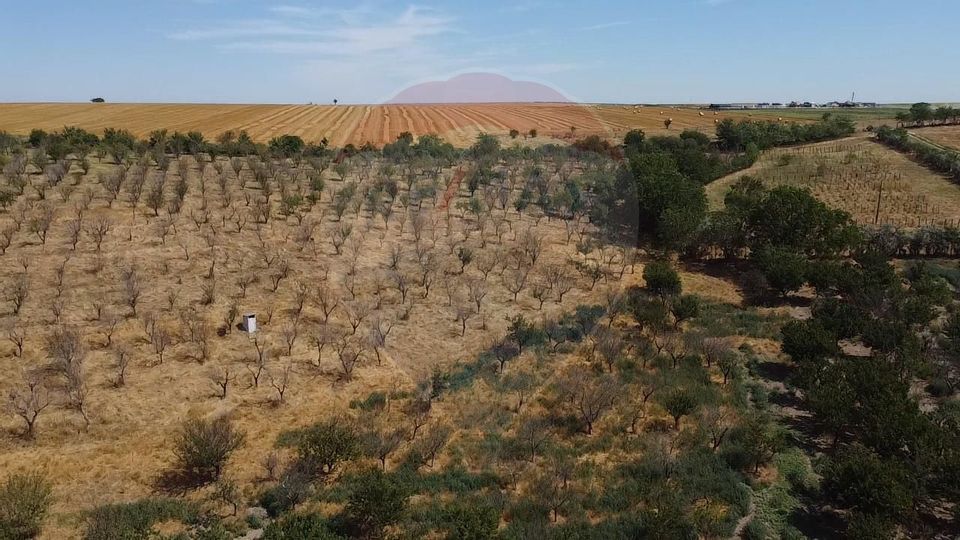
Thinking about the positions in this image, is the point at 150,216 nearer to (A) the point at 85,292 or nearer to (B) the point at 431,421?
(A) the point at 85,292

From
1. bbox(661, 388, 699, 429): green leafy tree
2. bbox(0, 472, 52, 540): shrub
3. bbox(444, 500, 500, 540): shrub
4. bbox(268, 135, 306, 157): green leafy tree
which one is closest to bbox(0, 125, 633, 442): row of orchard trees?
bbox(0, 472, 52, 540): shrub

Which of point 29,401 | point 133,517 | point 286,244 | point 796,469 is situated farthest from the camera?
point 286,244

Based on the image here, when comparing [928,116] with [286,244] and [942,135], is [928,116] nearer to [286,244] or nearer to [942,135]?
[942,135]

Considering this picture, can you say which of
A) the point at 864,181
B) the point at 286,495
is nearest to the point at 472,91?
the point at 286,495

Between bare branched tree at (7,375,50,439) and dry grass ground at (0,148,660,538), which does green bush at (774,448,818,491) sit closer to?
dry grass ground at (0,148,660,538)

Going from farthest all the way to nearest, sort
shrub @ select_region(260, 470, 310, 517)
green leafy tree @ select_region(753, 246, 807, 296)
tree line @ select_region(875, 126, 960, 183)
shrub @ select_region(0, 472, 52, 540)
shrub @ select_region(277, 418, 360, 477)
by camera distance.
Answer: tree line @ select_region(875, 126, 960, 183), green leafy tree @ select_region(753, 246, 807, 296), shrub @ select_region(277, 418, 360, 477), shrub @ select_region(260, 470, 310, 517), shrub @ select_region(0, 472, 52, 540)

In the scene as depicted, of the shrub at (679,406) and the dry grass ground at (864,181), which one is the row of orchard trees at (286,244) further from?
the dry grass ground at (864,181)
